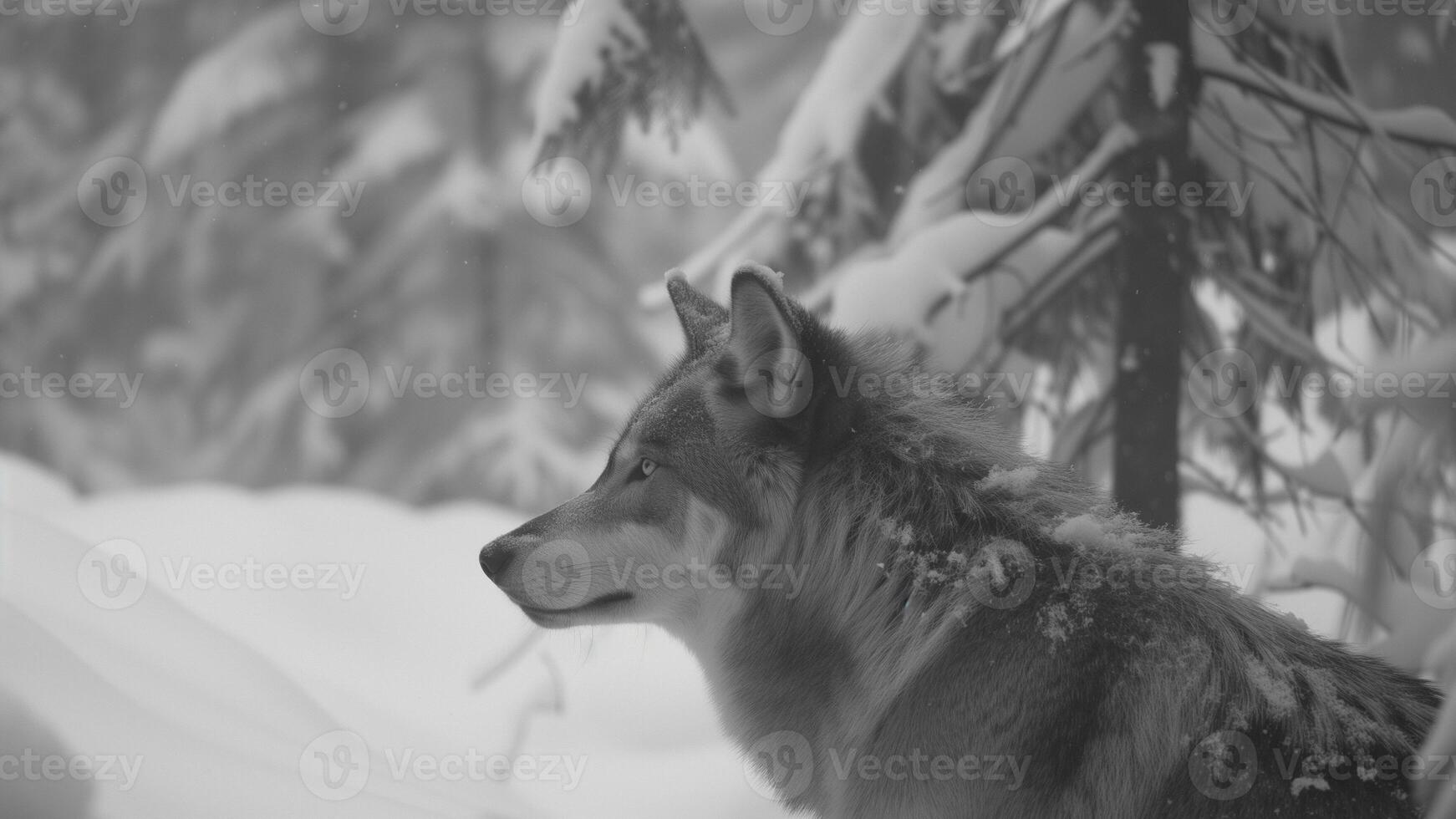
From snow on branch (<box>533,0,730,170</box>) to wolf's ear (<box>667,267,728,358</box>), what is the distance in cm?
144

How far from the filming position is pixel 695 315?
3449 millimetres

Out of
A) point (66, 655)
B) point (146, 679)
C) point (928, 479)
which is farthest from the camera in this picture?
point (146, 679)

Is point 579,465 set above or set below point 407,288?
below

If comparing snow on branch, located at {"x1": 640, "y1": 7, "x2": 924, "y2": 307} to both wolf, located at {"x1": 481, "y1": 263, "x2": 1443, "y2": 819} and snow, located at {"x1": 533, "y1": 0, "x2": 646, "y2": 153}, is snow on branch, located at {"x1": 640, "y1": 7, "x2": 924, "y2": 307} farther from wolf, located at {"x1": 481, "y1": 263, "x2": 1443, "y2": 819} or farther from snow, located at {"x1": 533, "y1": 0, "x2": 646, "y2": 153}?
wolf, located at {"x1": 481, "y1": 263, "x2": 1443, "y2": 819}

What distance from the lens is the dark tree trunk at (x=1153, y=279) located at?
4.38m

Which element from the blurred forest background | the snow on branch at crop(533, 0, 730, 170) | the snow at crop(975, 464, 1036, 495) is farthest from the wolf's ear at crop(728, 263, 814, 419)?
the snow on branch at crop(533, 0, 730, 170)

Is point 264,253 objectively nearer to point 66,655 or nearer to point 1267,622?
point 66,655

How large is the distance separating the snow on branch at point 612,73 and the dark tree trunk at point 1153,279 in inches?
82.2

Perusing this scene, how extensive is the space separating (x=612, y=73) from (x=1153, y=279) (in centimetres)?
266

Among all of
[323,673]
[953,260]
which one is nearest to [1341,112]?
[953,260]

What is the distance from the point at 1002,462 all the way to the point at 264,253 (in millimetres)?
15980

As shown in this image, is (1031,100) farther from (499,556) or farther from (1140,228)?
(499,556)

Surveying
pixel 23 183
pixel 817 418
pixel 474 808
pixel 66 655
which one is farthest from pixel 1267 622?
pixel 23 183

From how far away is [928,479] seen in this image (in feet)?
9.08
